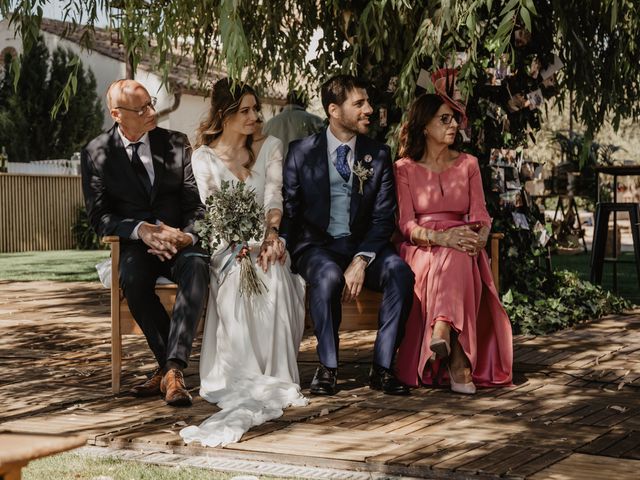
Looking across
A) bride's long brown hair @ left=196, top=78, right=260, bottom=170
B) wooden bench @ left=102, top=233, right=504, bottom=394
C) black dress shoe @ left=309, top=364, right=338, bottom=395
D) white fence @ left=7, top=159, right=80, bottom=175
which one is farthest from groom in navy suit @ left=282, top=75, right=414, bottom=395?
white fence @ left=7, top=159, right=80, bottom=175

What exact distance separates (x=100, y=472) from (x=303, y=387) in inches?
74.2

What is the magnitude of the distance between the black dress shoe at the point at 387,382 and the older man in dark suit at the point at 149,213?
947mm

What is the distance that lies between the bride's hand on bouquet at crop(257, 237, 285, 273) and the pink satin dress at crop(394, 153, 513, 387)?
0.71 meters

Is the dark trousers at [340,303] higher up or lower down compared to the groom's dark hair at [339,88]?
lower down

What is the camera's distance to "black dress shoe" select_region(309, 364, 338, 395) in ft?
17.3

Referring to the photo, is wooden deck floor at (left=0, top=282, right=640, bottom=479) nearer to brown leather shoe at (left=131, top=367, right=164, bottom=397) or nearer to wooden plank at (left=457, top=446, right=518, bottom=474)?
wooden plank at (left=457, top=446, right=518, bottom=474)

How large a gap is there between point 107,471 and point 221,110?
2430 mm

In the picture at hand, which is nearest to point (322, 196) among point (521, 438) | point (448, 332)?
point (448, 332)

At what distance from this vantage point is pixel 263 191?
570 cm

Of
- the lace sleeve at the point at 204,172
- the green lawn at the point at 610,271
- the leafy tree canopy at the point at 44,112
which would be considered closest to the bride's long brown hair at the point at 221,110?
the lace sleeve at the point at 204,172

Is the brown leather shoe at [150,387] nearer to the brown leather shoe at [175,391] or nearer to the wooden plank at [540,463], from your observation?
the brown leather shoe at [175,391]

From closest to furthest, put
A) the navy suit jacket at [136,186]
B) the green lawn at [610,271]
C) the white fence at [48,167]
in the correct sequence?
the navy suit jacket at [136,186]
the green lawn at [610,271]
the white fence at [48,167]

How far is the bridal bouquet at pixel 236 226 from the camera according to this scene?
5.29 m

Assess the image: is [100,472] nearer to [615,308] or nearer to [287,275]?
[287,275]
